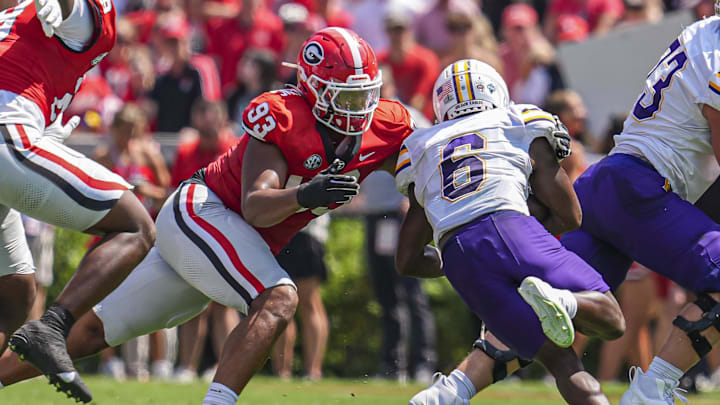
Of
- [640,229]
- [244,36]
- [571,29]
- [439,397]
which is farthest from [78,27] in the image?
[571,29]

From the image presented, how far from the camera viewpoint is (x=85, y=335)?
215 inches

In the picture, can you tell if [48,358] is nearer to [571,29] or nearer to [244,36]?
[244,36]

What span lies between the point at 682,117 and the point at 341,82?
1.64 metres

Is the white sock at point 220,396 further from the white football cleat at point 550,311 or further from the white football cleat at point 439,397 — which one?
the white football cleat at point 550,311

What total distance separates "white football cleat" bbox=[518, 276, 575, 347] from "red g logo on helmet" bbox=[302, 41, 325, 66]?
155 cm

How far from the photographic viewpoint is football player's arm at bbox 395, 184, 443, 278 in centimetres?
544

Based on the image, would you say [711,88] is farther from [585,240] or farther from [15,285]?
[15,285]

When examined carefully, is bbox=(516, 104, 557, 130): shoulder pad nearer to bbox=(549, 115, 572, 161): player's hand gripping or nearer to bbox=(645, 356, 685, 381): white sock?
bbox=(549, 115, 572, 161): player's hand gripping

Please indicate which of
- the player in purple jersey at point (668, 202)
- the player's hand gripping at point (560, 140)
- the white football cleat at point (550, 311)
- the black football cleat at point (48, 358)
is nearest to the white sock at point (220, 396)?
the black football cleat at point (48, 358)

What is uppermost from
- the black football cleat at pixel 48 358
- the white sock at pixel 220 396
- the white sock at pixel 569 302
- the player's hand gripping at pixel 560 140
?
the player's hand gripping at pixel 560 140

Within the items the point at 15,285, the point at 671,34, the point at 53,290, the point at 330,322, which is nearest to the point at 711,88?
the point at 15,285

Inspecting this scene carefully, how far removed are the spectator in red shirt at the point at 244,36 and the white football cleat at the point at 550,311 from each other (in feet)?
23.9

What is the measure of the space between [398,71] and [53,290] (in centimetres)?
388

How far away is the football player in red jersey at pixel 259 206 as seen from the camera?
16.2ft
